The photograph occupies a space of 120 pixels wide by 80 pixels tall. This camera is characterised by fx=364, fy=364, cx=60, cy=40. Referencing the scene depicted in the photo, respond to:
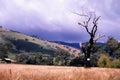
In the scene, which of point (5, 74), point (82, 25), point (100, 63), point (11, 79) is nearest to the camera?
point (11, 79)

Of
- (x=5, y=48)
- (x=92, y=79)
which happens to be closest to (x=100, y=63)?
(x=92, y=79)

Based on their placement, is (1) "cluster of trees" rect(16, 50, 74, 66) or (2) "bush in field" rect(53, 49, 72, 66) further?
(1) "cluster of trees" rect(16, 50, 74, 66)

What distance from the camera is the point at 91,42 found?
39.7 m

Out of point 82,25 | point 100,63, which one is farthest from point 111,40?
point 82,25

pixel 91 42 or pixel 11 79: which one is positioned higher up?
pixel 91 42

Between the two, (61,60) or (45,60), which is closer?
(45,60)

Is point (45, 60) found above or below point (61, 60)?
below

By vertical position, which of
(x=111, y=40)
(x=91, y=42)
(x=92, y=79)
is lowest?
(x=92, y=79)

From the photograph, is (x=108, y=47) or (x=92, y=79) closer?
(x=92, y=79)

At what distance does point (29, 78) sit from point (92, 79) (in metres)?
3.03

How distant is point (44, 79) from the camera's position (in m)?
11.0

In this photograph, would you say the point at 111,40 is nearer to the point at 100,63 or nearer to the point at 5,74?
the point at 100,63

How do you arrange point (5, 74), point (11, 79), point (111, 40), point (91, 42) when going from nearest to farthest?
point (11, 79)
point (5, 74)
point (91, 42)
point (111, 40)

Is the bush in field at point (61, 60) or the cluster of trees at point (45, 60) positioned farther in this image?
the cluster of trees at point (45, 60)
